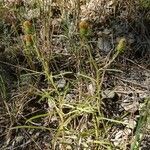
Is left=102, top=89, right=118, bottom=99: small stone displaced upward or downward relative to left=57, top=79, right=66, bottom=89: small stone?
downward

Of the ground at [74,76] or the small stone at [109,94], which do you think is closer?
the ground at [74,76]

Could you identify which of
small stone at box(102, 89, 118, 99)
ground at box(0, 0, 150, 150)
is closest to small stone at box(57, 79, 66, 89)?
ground at box(0, 0, 150, 150)

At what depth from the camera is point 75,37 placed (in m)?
1.96

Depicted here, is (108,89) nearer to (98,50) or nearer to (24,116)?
(98,50)

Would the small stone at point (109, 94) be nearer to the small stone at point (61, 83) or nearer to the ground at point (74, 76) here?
the ground at point (74, 76)

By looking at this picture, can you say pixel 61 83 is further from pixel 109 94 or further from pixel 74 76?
pixel 109 94

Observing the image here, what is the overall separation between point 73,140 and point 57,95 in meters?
0.23

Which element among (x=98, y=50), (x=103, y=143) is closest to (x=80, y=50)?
(x=98, y=50)

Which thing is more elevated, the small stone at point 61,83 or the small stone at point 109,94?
the small stone at point 61,83

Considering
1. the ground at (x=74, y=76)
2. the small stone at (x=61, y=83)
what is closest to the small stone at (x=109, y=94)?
the ground at (x=74, y=76)

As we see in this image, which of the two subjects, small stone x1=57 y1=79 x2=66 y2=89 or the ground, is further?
small stone x1=57 y1=79 x2=66 y2=89

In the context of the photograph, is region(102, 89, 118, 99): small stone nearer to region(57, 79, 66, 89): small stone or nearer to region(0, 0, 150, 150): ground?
region(0, 0, 150, 150): ground

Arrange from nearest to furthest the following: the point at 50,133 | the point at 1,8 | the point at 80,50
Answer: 1. the point at 50,133
2. the point at 80,50
3. the point at 1,8

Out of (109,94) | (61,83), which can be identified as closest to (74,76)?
(61,83)
